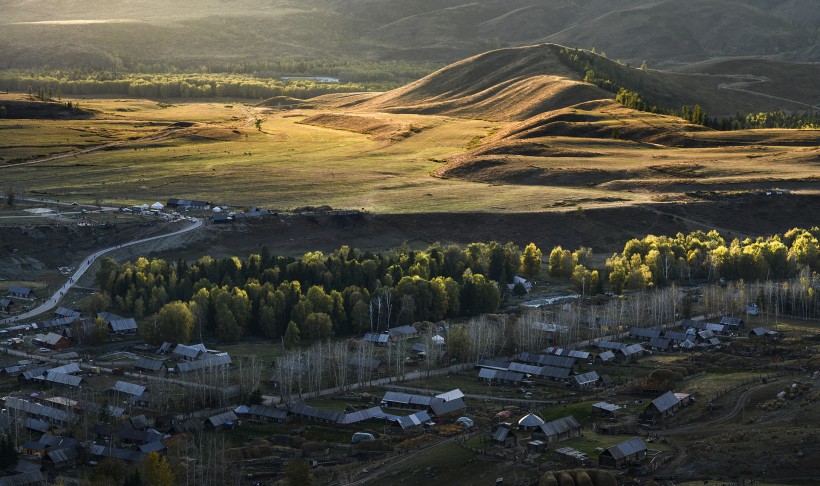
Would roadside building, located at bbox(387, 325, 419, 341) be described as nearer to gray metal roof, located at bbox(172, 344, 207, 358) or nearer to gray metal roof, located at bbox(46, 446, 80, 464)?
gray metal roof, located at bbox(172, 344, 207, 358)

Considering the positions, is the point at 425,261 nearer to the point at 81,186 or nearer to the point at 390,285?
the point at 390,285

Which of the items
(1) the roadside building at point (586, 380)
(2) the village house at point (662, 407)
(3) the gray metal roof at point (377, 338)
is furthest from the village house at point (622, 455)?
(3) the gray metal roof at point (377, 338)

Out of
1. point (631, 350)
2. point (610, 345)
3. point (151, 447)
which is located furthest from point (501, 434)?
point (610, 345)

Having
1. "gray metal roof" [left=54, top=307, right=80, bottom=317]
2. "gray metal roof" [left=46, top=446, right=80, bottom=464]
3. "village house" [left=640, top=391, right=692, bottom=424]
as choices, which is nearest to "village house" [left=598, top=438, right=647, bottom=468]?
"village house" [left=640, top=391, right=692, bottom=424]

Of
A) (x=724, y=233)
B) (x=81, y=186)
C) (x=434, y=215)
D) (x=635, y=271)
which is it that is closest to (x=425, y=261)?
(x=635, y=271)

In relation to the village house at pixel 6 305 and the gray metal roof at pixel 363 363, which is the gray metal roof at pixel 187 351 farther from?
the village house at pixel 6 305
